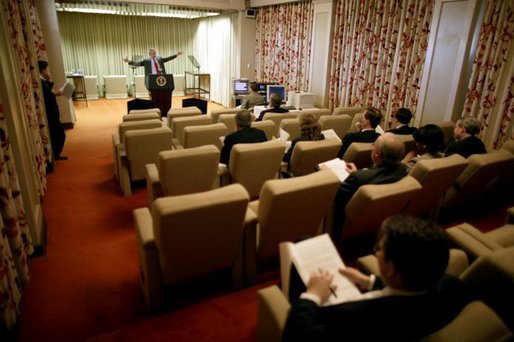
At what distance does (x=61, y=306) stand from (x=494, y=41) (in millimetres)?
4946

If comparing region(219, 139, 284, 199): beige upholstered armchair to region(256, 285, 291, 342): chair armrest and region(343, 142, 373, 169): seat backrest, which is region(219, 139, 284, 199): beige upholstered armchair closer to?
region(343, 142, 373, 169): seat backrest

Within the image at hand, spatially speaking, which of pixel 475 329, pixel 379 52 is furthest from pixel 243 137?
pixel 379 52

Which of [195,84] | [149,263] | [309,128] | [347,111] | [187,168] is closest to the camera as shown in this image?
[149,263]

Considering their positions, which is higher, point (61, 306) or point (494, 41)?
point (494, 41)

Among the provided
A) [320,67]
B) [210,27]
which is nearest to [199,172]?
[320,67]

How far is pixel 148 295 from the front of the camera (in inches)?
82.3

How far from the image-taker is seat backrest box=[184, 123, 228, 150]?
3.83 metres

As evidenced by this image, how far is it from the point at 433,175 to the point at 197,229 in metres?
1.80

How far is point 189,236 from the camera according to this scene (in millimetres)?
1865

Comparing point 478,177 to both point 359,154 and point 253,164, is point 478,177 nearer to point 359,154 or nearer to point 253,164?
point 359,154

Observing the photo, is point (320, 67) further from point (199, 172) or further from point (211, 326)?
point (211, 326)

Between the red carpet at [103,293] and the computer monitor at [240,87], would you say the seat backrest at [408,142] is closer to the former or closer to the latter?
the red carpet at [103,293]

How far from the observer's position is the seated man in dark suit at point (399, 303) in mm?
1071

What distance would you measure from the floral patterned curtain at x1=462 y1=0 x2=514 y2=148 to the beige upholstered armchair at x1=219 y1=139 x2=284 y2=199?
2.72 meters
